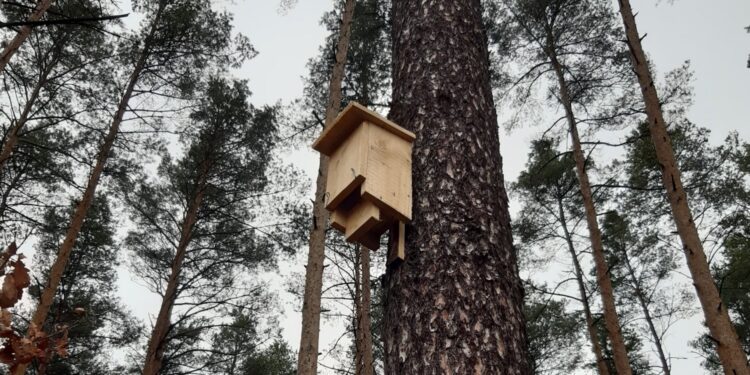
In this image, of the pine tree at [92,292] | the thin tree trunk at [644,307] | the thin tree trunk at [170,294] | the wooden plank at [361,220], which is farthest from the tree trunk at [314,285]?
the thin tree trunk at [644,307]

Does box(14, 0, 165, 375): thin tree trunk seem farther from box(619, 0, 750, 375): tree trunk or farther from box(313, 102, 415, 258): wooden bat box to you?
box(619, 0, 750, 375): tree trunk

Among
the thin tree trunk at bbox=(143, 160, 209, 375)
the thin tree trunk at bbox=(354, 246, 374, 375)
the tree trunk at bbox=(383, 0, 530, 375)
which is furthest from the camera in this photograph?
the thin tree trunk at bbox=(354, 246, 374, 375)

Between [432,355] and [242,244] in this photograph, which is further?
[242,244]

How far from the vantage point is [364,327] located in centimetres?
941

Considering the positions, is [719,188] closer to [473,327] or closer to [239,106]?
[239,106]

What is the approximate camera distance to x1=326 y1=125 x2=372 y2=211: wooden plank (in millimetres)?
1798

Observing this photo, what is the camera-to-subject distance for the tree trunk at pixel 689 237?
4.31 metres

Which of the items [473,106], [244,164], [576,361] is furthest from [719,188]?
[473,106]

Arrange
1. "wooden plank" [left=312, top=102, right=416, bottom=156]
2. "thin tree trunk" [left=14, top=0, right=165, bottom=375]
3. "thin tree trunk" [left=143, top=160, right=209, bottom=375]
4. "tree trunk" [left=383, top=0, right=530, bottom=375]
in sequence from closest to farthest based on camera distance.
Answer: "tree trunk" [left=383, top=0, right=530, bottom=375] < "wooden plank" [left=312, top=102, right=416, bottom=156] < "thin tree trunk" [left=14, top=0, right=165, bottom=375] < "thin tree trunk" [left=143, top=160, right=209, bottom=375]

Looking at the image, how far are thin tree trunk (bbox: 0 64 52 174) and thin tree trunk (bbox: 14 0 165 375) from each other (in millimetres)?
1092

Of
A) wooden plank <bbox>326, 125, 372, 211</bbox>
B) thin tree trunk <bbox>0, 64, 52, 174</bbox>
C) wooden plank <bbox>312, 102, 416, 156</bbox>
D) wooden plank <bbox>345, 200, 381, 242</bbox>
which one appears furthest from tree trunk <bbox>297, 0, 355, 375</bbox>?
thin tree trunk <bbox>0, 64, 52, 174</bbox>

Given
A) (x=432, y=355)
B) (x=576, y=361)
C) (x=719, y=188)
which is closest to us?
(x=432, y=355)

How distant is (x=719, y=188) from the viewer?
1188 centimetres

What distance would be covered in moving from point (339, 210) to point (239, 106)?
8.90 m
